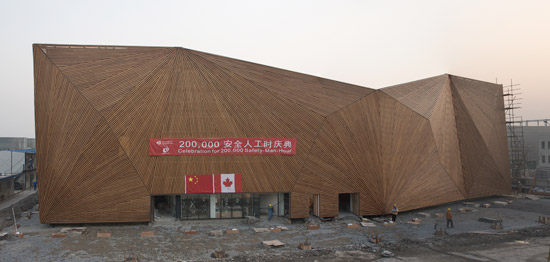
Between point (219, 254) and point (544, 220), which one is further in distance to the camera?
point (544, 220)

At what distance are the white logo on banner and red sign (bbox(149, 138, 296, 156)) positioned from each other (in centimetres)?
142

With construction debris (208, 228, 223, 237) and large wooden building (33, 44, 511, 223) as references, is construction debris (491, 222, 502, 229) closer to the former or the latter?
large wooden building (33, 44, 511, 223)

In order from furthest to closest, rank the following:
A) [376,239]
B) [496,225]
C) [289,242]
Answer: [496,225], [289,242], [376,239]

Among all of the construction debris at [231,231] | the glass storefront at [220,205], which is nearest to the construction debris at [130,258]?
the construction debris at [231,231]

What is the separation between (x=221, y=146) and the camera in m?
21.9

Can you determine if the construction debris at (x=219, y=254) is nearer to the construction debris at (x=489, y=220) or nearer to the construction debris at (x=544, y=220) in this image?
the construction debris at (x=489, y=220)

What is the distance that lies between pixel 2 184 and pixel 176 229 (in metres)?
20.1

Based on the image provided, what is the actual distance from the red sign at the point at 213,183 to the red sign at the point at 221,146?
147cm

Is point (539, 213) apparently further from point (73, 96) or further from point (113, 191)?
point (73, 96)

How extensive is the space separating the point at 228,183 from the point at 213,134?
10.4ft

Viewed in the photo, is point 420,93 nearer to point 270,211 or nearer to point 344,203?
point 344,203

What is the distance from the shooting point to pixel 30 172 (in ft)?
131

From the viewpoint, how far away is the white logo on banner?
2186 cm

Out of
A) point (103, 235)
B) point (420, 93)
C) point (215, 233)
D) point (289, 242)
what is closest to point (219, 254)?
point (289, 242)
